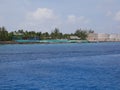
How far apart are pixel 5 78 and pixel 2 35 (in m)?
147

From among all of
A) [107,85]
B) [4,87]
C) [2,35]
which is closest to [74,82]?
[107,85]

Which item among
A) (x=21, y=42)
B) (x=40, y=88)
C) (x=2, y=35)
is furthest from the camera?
(x=21, y=42)

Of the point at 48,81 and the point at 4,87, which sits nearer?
the point at 4,87

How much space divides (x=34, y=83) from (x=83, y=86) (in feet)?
14.6

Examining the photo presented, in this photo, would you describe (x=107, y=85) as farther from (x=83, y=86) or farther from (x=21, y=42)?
(x=21, y=42)

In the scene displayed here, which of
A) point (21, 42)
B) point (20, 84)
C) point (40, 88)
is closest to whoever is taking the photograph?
point (40, 88)

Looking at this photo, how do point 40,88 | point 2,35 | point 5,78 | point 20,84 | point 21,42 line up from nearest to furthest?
point 40,88 < point 20,84 < point 5,78 < point 2,35 < point 21,42

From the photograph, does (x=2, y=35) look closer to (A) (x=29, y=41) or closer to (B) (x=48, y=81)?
(A) (x=29, y=41)

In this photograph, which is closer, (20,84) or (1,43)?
(20,84)

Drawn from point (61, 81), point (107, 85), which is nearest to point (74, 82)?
point (61, 81)

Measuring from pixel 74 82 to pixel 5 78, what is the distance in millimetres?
7295

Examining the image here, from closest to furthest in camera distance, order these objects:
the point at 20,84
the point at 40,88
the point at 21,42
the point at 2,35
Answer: the point at 40,88 → the point at 20,84 → the point at 2,35 → the point at 21,42

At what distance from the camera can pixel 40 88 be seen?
27.0 meters

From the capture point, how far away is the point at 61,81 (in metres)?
30.9
